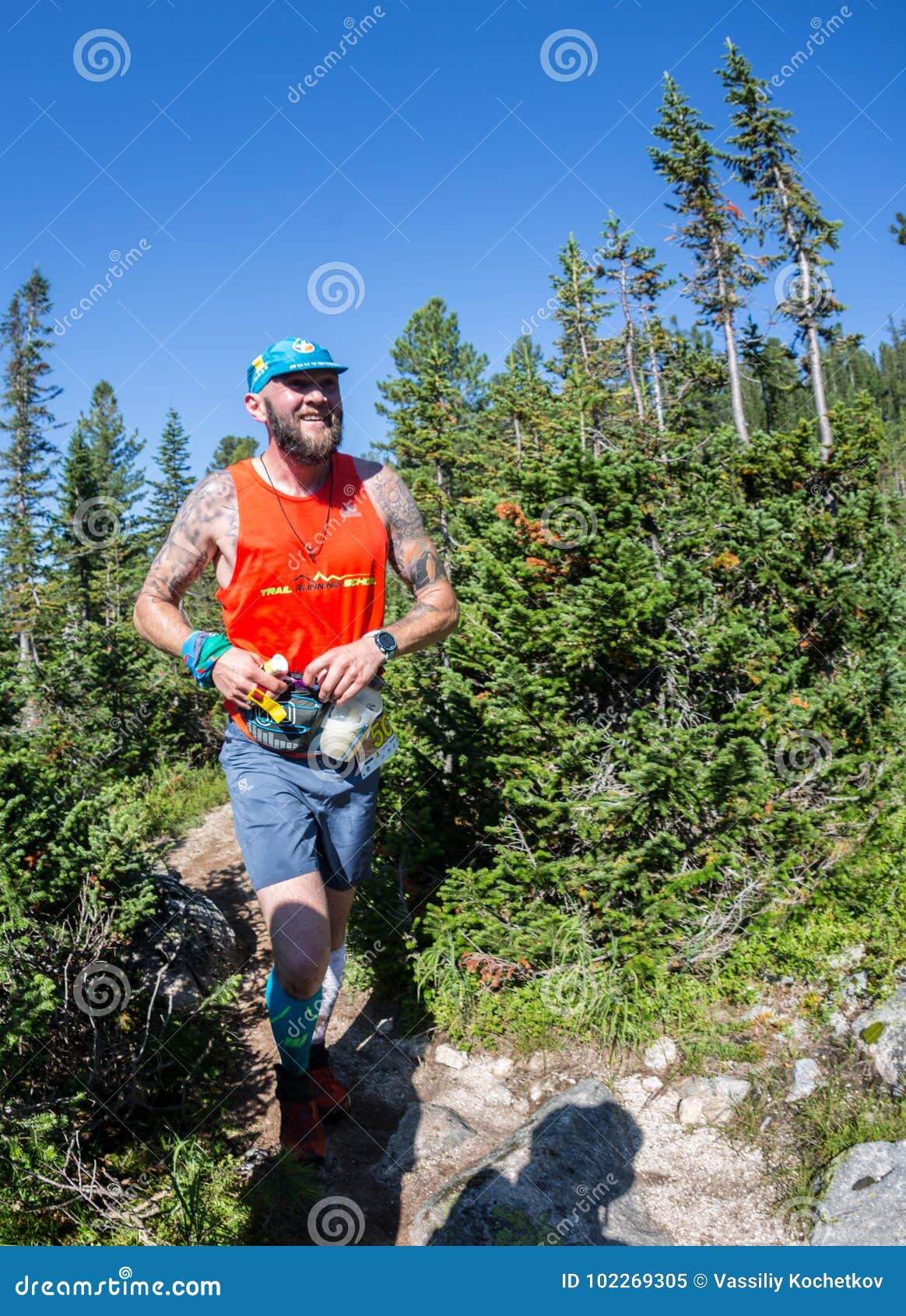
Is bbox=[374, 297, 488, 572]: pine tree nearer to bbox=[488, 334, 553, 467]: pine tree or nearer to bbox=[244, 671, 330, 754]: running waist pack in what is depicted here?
bbox=[488, 334, 553, 467]: pine tree

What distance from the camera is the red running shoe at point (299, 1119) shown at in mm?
3215

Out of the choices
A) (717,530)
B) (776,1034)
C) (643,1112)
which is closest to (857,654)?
(717,530)

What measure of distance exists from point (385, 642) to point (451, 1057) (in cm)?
247

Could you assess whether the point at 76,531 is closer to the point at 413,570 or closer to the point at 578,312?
the point at 578,312

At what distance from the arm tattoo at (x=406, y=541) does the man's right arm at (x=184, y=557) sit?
652 mm

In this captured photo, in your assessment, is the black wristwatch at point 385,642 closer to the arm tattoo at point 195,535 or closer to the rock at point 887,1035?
the arm tattoo at point 195,535

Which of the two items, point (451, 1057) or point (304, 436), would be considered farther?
point (451, 1057)

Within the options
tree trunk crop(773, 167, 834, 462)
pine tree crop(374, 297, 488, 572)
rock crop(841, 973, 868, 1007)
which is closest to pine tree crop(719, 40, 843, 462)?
tree trunk crop(773, 167, 834, 462)

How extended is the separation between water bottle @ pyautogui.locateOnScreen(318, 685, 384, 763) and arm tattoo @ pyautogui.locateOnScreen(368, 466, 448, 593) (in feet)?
2.13

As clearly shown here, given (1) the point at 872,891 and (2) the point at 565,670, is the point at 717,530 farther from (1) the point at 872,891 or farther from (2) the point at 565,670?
(1) the point at 872,891

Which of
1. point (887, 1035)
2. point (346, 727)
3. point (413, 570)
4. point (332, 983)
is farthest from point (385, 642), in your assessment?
point (887, 1035)

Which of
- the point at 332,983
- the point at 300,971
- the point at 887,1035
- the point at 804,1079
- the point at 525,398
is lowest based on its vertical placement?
the point at 804,1079

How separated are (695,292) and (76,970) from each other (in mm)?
28541

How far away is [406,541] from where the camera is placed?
142 inches
